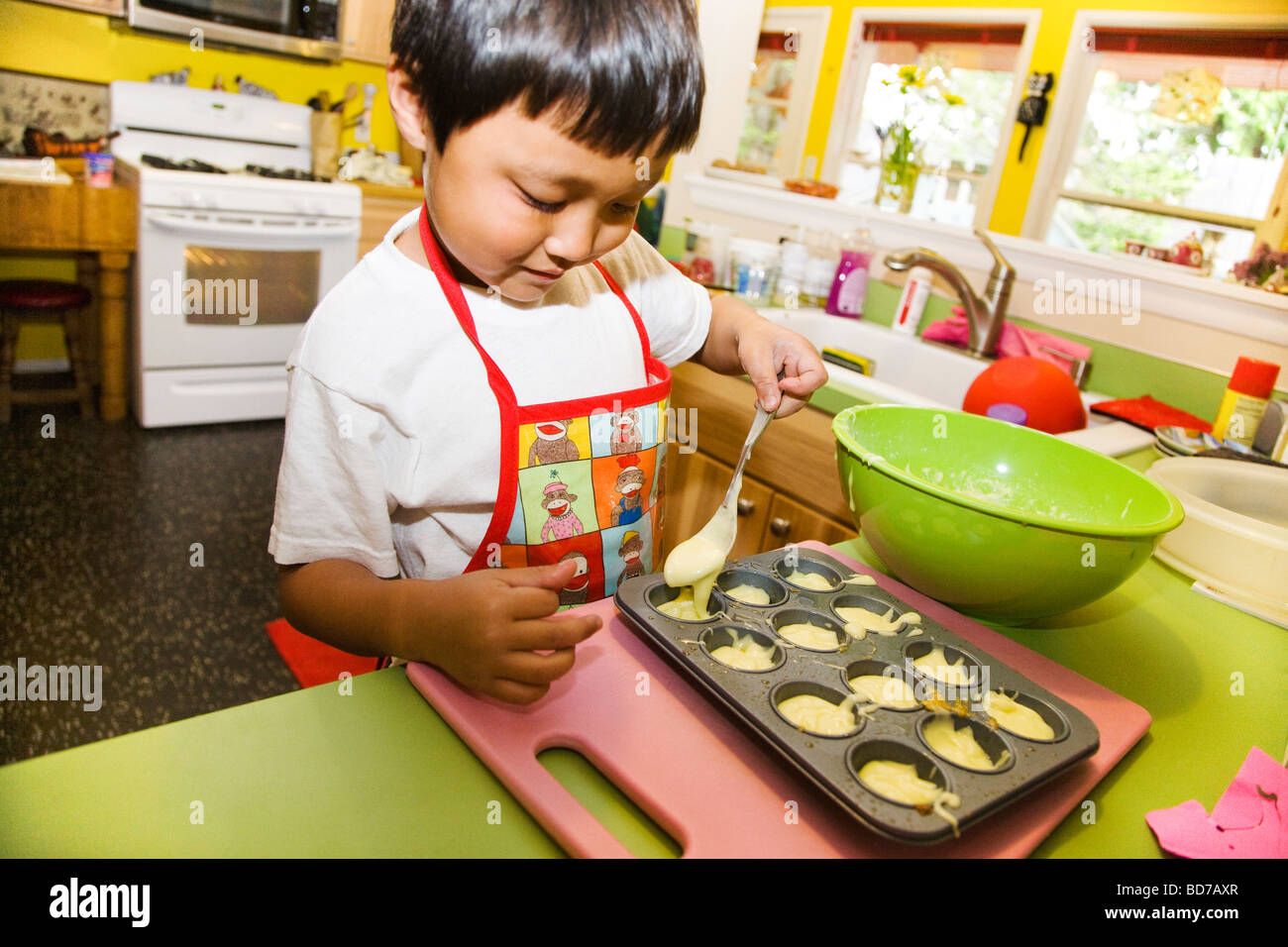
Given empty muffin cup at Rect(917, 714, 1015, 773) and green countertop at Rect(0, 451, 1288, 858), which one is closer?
green countertop at Rect(0, 451, 1288, 858)

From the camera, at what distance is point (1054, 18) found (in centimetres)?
451

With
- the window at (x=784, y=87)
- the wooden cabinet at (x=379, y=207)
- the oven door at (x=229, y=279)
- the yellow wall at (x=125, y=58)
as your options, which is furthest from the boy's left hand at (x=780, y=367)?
the window at (x=784, y=87)

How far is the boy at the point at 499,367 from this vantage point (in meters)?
0.54

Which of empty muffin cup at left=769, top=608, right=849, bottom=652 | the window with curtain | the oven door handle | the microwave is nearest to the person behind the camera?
empty muffin cup at left=769, top=608, right=849, bottom=652

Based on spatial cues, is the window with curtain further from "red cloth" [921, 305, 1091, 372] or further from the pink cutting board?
the pink cutting board

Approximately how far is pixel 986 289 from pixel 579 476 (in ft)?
4.36

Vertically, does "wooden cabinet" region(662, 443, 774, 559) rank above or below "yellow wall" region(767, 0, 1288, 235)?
below

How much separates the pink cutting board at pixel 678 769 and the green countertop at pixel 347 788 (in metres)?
0.02

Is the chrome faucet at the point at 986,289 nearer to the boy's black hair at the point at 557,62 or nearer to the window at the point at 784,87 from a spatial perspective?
the boy's black hair at the point at 557,62

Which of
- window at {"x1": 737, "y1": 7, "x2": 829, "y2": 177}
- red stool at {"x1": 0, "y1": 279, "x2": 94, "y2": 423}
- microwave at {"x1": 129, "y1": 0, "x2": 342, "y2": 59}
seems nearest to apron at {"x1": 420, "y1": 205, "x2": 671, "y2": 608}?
red stool at {"x1": 0, "y1": 279, "x2": 94, "y2": 423}

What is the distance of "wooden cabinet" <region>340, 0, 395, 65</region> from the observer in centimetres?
338

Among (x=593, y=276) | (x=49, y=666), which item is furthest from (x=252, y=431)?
(x=593, y=276)

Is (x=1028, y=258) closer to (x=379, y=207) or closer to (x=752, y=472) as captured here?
(x=752, y=472)

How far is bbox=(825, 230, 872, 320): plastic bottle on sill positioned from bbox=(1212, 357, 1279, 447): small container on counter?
821mm
